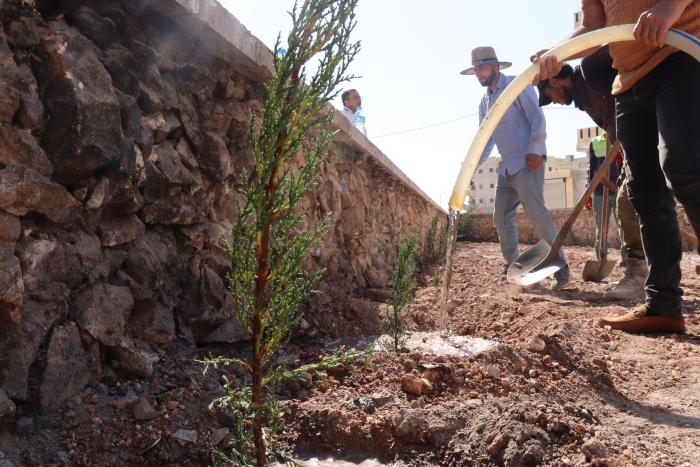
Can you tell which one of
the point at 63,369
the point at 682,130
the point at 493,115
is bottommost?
the point at 63,369

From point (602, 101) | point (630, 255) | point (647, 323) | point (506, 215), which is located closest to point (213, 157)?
point (647, 323)

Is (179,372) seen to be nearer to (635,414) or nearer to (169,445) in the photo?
(169,445)

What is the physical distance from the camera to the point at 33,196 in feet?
4.79

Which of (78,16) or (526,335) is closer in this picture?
(78,16)

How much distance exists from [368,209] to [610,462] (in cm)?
360

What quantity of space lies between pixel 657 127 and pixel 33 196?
2577 mm

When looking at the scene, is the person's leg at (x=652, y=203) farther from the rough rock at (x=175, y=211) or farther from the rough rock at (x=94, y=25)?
the rough rock at (x=94, y=25)

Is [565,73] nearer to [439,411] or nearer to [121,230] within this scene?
[439,411]

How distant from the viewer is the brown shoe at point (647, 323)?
113 inches

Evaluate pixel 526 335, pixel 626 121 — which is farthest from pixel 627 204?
pixel 526 335

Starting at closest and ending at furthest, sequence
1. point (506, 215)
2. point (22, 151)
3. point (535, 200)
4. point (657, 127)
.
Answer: point (22, 151) < point (657, 127) < point (535, 200) < point (506, 215)

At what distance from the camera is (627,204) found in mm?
4004

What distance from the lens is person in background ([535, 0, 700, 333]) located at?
2260 millimetres

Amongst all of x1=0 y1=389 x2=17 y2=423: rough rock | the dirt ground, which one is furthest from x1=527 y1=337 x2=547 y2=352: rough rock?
x1=0 y1=389 x2=17 y2=423: rough rock
